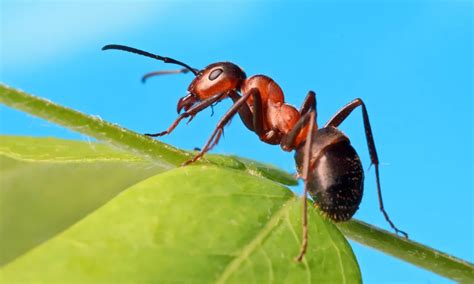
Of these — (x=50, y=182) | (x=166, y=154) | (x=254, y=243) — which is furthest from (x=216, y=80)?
(x=254, y=243)

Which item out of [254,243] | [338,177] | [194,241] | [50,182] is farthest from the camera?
[338,177]

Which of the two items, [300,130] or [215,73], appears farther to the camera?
[215,73]

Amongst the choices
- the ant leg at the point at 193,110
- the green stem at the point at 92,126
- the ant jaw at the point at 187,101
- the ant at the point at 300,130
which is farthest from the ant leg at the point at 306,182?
the ant jaw at the point at 187,101

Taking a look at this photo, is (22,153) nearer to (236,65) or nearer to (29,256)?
(29,256)

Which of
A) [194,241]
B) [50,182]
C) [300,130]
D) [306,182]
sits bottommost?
[50,182]

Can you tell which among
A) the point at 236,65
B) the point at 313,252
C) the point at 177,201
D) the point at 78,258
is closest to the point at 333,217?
the point at 313,252

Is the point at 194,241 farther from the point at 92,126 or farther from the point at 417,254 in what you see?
the point at 417,254

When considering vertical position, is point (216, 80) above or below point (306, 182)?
above

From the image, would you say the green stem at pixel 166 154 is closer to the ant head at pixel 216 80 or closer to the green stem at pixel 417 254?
the green stem at pixel 417 254

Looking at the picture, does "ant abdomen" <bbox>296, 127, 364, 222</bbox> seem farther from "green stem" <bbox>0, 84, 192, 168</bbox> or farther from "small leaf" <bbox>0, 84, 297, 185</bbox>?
"green stem" <bbox>0, 84, 192, 168</bbox>
